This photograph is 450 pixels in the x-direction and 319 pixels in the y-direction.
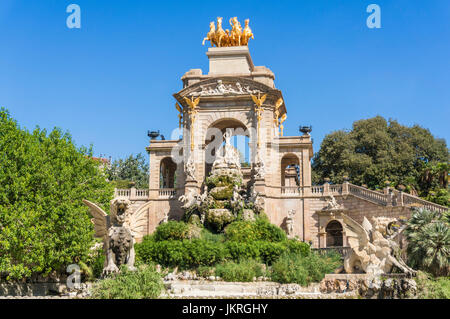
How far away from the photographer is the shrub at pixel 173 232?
33.5 meters

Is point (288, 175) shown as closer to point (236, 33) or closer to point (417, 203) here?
point (236, 33)

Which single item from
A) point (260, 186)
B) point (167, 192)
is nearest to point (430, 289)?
point (260, 186)

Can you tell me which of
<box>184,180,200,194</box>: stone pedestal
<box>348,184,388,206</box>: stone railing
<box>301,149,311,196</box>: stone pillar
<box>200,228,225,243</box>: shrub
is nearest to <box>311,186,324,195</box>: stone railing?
<box>301,149,311,196</box>: stone pillar

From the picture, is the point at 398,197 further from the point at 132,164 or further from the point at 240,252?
the point at 132,164

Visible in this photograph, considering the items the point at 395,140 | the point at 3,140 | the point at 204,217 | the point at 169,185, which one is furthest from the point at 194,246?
the point at 395,140

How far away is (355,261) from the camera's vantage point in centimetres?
2188

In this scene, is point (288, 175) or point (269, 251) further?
point (288, 175)

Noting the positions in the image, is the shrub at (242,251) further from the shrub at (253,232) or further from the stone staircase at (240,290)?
the stone staircase at (240,290)

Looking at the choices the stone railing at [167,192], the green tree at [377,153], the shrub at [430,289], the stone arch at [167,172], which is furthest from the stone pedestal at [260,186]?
the shrub at [430,289]

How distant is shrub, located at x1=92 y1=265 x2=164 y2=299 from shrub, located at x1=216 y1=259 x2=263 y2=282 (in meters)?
9.80

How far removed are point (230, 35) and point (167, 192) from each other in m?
13.4

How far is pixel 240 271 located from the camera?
27.7 metres

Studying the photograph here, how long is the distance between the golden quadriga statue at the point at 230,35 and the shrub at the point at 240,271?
2145cm
